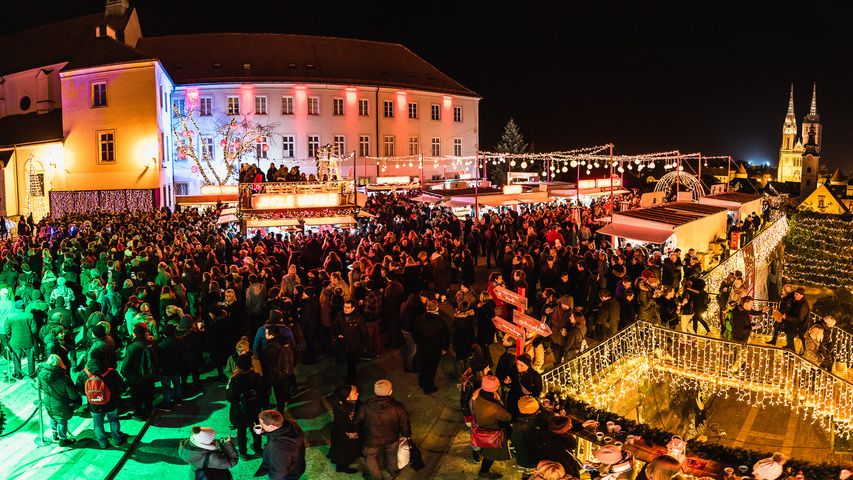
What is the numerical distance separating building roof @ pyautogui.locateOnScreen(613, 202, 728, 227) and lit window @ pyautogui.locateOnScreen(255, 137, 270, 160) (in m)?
27.1

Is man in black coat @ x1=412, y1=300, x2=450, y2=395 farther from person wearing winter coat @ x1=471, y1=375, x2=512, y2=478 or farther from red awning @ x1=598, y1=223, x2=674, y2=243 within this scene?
red awning @ x1=598, y1=223, x2=674, y2=243

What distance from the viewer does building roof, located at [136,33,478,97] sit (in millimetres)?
45656

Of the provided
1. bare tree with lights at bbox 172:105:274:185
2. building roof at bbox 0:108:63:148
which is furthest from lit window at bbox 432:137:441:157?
building roof at bbox 0:108:63:148

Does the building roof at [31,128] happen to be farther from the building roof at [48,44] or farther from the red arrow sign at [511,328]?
the red arrow sign at [511,328]

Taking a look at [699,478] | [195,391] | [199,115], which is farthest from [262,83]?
[699,478]

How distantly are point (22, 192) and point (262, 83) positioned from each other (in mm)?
15899

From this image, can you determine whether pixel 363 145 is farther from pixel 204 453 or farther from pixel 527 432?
pixel 204 453

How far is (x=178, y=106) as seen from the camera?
142 ft

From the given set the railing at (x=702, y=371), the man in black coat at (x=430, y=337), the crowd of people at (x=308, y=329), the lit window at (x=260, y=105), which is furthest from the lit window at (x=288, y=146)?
the man in black coat at (x=430, y=337)

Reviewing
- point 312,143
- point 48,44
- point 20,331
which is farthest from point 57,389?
point 48,44

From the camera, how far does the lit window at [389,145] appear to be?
1929 inches

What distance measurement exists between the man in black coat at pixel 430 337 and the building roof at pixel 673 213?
11.3 m

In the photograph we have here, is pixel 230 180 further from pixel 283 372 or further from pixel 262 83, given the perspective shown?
pixel 283 372

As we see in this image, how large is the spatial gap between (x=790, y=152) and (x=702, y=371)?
181 m
